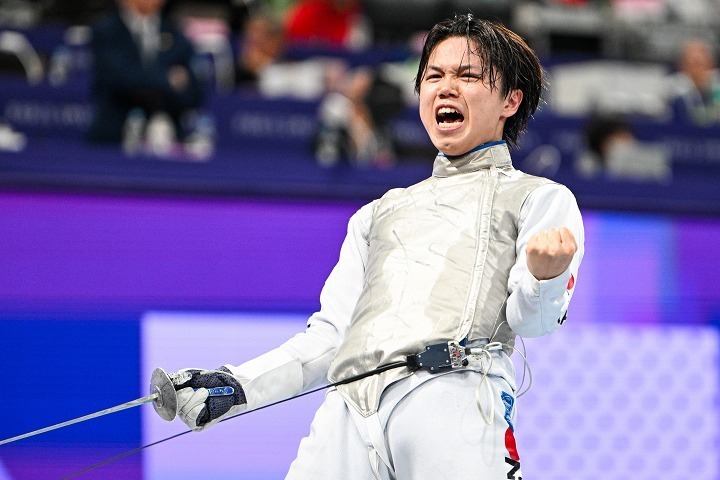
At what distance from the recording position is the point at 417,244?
74.4 inches

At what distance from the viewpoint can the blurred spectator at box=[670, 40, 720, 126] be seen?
576cm

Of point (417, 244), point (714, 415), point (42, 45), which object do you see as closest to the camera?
point (417, 244)

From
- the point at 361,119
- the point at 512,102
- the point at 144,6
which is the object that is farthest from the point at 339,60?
the point at 512,102

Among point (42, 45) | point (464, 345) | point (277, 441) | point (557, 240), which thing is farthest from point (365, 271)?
point (42, 45)

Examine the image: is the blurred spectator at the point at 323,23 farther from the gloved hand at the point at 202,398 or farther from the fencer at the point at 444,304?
the gloved hand at the point at 202,398

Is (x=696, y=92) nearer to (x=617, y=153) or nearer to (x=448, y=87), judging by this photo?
(x=617, y=153)

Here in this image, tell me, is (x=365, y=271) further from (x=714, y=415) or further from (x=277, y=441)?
(x=714, y=415)

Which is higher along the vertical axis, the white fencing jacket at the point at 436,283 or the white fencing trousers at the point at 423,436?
the white fencing jacket at the point at 436,283

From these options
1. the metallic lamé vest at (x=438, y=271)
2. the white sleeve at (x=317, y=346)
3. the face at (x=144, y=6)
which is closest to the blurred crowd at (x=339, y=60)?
the face at (x=144, y=6)

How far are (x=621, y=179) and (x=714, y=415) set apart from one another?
96 centimetres

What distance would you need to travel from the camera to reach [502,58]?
196cm

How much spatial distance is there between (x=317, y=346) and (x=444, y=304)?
0.30m

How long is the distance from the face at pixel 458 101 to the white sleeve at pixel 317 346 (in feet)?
0.73

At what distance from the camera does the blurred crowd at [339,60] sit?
4328 millimetres
